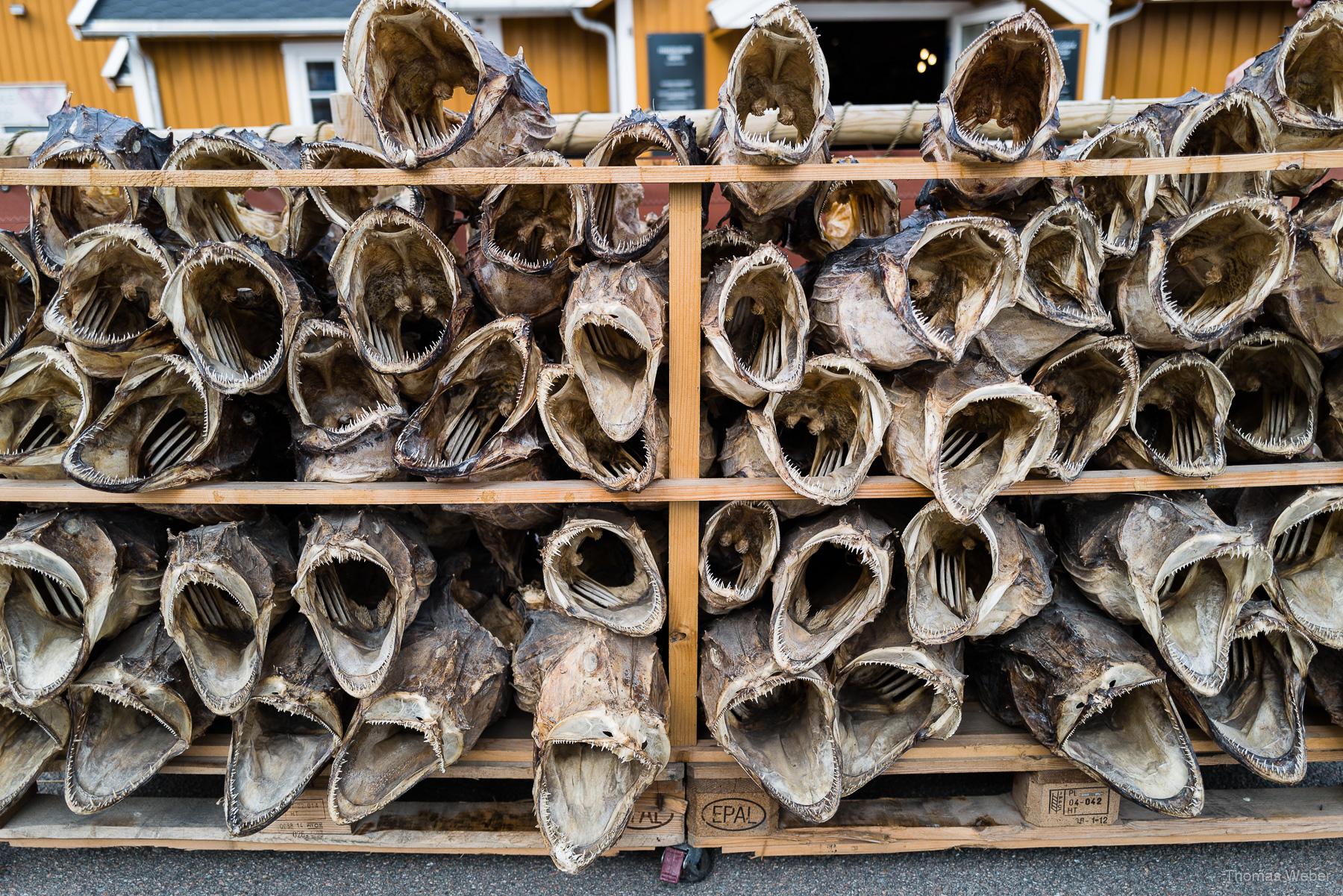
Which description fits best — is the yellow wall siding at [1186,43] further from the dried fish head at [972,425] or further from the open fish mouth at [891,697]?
the open fish mouth at [891,697]

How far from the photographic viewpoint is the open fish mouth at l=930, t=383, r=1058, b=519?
1.84m

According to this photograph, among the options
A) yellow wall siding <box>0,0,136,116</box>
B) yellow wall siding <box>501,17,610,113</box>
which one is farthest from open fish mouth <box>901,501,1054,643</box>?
yellow wall siding <box>0,0,136,116</box>

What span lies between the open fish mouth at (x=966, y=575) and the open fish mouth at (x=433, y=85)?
1494 millimetres

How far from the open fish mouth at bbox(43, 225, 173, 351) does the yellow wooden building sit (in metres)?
4.58

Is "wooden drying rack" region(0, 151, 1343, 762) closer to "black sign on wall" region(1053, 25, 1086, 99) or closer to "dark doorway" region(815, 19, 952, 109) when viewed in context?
"black sign on wall" region(1053, 25, 1086, 99)

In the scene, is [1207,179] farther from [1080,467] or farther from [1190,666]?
[1190,666]

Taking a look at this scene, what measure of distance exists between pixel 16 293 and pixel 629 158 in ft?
6.43

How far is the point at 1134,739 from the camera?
224 centimetres

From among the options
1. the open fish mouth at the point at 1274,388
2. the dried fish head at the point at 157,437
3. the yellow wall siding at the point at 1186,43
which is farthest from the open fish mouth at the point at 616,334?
the yellow wall siding at the point at 1186,43

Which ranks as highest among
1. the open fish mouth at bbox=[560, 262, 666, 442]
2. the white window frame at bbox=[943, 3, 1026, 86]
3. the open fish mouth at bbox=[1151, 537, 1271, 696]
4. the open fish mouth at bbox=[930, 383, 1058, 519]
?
the white window frame at bbox=[943, 3, 1026, 86]

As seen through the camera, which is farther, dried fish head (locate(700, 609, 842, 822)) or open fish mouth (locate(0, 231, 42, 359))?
open fish mouth (locate(0, 231, 42, 359))

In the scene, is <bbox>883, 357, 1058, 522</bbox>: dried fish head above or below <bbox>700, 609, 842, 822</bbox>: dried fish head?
above

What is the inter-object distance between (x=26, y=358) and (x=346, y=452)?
938 mm

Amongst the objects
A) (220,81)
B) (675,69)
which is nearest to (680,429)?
(675,69)
